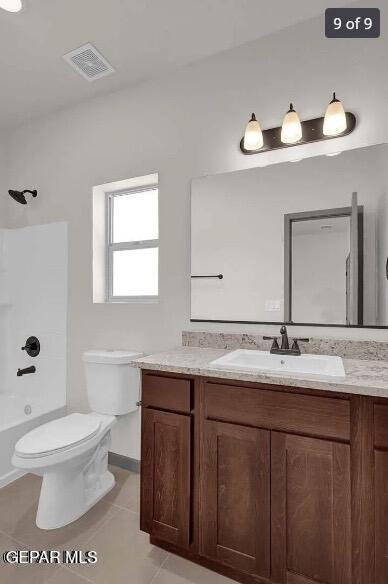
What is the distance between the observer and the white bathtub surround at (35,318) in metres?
2.51

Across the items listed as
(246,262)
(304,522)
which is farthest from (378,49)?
(304,522)

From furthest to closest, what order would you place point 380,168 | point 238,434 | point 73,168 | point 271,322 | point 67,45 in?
point 73,168 → point 67,45 → point 271,322 → point 380,168 → point 238,434

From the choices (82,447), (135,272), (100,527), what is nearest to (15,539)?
(100,527)

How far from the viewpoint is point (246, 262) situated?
6.05 ft

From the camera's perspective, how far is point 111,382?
80.1 inches

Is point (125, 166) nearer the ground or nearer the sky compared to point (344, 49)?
nearer the ground

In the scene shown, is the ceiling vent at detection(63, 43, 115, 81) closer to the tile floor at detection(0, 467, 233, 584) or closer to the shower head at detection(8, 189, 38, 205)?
the shower head at detection(8, 189, 38, 205)

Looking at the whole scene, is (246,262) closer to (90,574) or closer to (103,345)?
(103,345)

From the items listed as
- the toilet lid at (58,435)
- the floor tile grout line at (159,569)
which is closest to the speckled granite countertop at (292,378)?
the toilet lid at (58,435)

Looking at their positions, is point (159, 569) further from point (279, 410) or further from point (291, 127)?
point (291, 127)

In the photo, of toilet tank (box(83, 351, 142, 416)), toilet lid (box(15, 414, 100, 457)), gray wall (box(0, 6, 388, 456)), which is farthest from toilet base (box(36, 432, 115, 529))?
gray wall (box(0, 6, 388, 456))

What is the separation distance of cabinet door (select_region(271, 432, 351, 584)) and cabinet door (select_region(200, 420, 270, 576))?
0.04 m

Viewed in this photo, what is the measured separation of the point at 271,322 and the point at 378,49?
1.48 m

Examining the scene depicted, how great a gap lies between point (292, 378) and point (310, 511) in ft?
1.62
